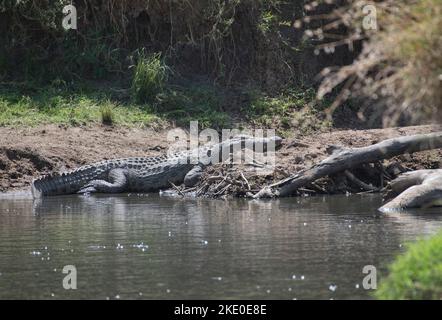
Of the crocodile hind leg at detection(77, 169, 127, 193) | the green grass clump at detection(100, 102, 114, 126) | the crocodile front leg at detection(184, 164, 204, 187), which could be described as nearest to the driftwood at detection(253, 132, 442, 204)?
the crocodile front leg at detection(184, 164, 204, 187)

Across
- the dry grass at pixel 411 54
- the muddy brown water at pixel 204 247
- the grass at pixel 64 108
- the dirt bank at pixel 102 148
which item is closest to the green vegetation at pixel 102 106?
the grass at pixel 64 108

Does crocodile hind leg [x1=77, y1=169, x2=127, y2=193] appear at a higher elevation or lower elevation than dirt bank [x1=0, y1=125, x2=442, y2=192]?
lower

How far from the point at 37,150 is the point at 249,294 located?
9.73 m

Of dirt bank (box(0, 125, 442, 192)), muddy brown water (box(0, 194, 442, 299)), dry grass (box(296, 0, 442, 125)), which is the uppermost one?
dry grass (box(296, 0, 442, 125))

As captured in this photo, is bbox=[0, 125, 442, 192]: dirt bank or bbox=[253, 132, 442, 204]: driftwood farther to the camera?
bbox=[0, 125, 442, 192]: dirt bank

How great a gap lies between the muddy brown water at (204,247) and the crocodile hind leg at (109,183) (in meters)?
1.61

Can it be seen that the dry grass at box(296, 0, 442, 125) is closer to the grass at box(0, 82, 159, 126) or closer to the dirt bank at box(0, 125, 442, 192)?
the dirt bank at box(0, 125, 442, 192)

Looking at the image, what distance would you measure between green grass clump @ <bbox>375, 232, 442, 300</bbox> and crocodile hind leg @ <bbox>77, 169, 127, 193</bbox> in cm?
1043

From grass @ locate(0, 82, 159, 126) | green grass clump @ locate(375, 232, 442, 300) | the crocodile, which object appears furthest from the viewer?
grass @ locate(0, 82, 159, 126)

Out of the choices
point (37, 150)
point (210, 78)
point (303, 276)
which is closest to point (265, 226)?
point (303, 276)

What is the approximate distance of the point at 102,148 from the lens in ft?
62.2

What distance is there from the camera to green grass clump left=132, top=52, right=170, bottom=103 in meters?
20.8

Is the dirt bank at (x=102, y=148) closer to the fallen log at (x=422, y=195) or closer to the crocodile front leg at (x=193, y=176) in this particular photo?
the crocodile front leg at (x=193, y=176)

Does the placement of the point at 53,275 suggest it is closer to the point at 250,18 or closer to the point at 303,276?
the point at 303,276
